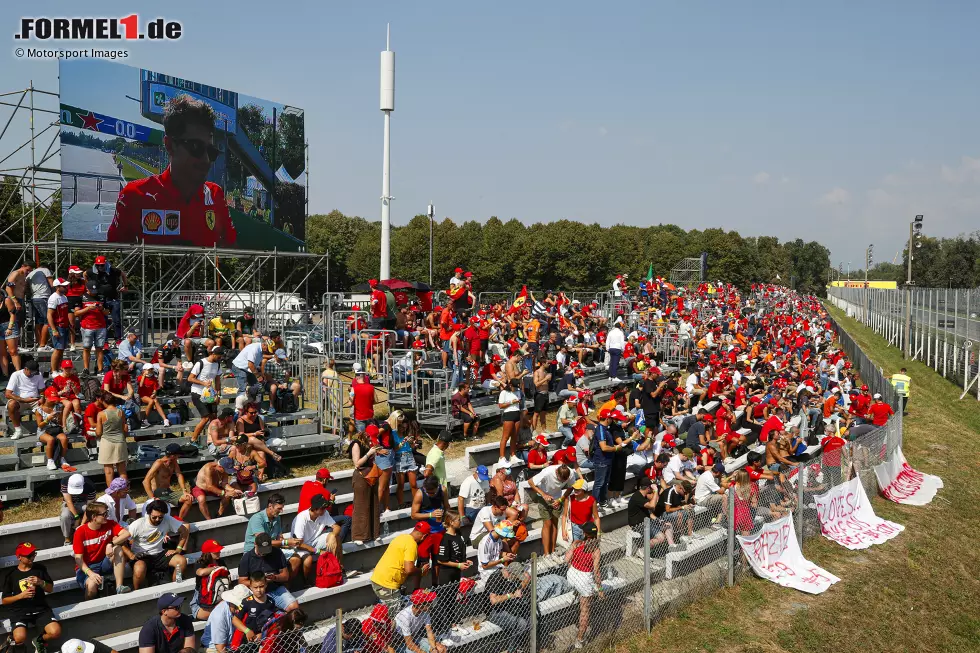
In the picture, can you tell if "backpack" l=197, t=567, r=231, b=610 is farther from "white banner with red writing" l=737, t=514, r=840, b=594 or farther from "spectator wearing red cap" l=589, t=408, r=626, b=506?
"white banner with red writing" l=737, t=514, r=840, b=594

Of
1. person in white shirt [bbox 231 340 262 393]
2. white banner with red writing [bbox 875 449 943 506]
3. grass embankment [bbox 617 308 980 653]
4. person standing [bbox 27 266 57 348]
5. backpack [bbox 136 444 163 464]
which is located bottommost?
grass embankment [bbox 617 308 980 653]

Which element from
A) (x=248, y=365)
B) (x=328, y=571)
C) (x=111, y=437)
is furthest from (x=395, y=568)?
(x=248, y=365)

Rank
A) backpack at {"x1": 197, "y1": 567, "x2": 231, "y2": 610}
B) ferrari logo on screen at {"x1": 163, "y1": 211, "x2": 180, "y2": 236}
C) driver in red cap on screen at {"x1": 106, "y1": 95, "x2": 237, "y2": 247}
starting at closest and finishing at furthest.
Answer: backpack at {"x1": 197, "y1": 567, "x2": 231, "y2": 610} → driver in red cap on screen at {"x1": 106, "y1": 95, "x2": 237, "y2": 247} → ferrari logo on screen at {"x1": 163, "y1": 211, "x2": 180, "y2": 236}

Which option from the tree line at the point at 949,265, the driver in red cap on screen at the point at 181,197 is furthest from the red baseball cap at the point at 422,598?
the tree line at the point at 949,265

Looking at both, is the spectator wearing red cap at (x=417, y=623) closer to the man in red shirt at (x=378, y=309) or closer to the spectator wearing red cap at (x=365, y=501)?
the spectator wearing red cap at (x=365, y=501)

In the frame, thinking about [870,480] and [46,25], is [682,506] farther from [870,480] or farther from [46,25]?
[46,25]

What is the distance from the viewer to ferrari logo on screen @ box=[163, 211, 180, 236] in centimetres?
2166

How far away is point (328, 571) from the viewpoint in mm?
8328

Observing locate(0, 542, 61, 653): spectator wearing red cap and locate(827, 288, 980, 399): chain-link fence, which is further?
locate(827, 288, 980, 399): chain-link fence

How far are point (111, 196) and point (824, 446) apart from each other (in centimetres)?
1849

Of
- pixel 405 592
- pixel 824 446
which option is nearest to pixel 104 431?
pixel 405 592

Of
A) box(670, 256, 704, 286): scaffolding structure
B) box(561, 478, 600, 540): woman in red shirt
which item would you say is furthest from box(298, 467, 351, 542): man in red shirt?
box(670, 256, 704, 286): scaffolding structure

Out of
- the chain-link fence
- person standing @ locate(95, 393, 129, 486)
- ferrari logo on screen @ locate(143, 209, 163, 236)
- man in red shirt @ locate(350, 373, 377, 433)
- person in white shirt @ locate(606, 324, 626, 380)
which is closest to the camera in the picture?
person standing @ locate(95, 393, 129, 486)

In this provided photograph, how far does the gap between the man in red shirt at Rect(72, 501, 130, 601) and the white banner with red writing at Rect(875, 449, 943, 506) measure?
41.9 ft
